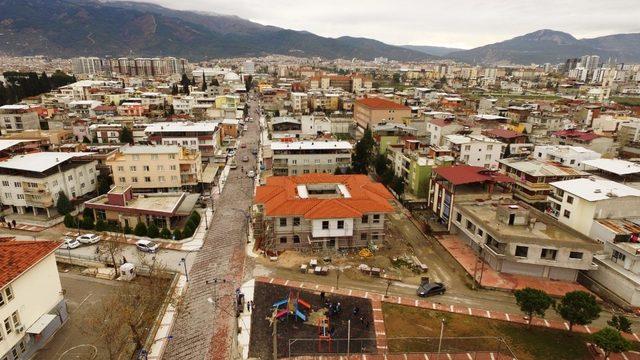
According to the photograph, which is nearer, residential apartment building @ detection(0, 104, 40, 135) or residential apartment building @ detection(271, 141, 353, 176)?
residential apartment building @ detection(271, 141, 353, 176)

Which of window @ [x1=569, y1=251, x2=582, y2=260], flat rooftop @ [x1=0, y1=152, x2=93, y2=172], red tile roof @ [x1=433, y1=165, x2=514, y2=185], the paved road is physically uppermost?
red tile roof @ [x1=433, y1=165, x2=514, y2=185]

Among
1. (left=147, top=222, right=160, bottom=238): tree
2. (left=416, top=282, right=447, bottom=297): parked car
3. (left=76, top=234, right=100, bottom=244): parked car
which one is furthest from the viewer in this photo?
(left=147, top=222, right=160, bottom=238): tree

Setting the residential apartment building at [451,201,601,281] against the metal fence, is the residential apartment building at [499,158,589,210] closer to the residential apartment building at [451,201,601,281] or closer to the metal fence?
the residential apartment building at [451,201,601,281]

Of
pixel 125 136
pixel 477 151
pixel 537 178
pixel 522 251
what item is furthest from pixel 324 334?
pixel 125 136

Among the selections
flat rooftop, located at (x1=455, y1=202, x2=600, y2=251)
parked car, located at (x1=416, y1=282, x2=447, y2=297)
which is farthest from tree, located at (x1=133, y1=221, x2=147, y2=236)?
flat rooftop, located at (x1=455, y1=202, x2=600, y2=251)

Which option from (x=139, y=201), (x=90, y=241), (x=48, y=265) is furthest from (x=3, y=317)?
(x=139, y=201)

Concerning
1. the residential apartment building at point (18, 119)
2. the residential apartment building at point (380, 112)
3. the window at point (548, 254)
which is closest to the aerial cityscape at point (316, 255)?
the window at point (548, 254)
